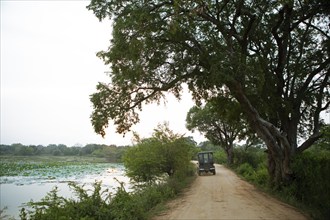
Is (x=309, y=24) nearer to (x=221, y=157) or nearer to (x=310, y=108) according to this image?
(x=310, y=108)

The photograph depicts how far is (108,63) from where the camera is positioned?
14.7 m

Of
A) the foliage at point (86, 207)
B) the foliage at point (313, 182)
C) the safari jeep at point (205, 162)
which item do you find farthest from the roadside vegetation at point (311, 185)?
the safari jeep at point (205, 162)

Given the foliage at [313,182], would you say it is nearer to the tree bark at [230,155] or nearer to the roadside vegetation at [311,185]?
the roadside vegetation at [311,185]

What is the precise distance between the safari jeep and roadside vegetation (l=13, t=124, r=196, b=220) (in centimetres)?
248

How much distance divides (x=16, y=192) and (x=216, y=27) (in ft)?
68.8

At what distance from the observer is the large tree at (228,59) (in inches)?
524

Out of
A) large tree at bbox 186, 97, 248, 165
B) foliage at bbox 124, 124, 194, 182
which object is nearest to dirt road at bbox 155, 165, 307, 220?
foliage at bbox 124, 124, 194, 182

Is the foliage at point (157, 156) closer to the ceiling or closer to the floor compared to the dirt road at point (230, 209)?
closer to the ceiling

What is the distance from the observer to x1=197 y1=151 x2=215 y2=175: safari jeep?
31844 millimetres

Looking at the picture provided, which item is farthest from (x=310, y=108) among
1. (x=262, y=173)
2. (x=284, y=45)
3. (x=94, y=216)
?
(x=94, y=216)

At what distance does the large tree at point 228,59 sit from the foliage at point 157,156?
228 inches

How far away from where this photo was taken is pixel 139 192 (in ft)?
53.8

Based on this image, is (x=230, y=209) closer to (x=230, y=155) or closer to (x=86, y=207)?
(x=86, y=207)

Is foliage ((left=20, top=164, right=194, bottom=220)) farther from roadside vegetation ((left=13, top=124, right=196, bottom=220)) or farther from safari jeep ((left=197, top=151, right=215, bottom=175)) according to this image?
safari jeep ((left=197, top=151, right=215, bottom=175))
